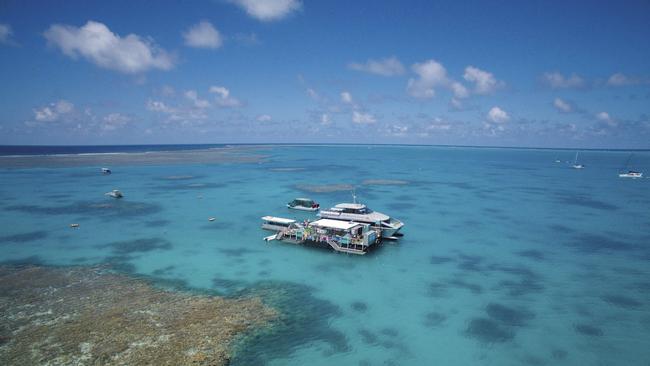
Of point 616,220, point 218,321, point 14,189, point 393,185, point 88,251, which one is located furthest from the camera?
point 393,185

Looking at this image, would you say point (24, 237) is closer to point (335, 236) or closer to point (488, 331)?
point (335, 236)

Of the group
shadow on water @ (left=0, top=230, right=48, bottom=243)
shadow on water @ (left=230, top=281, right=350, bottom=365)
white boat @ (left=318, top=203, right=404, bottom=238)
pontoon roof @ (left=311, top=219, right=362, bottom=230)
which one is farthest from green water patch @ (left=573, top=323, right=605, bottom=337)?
shadow on water @ (left=0, top=230, right=48, bottom=243)

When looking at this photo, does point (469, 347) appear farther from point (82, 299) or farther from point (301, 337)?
point (82, 299)

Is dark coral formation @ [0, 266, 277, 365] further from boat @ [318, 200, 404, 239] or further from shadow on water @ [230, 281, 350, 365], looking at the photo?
boat @ [318, 200, 404, 239]

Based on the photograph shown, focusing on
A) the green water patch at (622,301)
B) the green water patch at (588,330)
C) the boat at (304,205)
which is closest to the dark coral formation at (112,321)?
the green water patch at (588,330)

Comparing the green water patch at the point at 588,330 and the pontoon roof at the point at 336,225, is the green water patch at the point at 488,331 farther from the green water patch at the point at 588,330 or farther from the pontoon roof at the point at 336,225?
the pontoon roof at the point at 336,225

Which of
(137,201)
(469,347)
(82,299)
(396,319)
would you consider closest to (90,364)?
(82,299)
